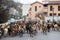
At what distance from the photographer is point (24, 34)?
2250 millimetres

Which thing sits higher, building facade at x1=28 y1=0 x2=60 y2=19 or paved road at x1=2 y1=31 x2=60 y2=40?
building facade at x1=28 y1=0 x2=60 y2=19

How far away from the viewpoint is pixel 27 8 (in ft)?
7.36

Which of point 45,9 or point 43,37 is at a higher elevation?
point 45,9

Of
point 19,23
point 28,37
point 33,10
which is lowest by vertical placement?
point 28,37

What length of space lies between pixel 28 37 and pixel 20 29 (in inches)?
6.3

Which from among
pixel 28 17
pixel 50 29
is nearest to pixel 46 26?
pixel 50 29

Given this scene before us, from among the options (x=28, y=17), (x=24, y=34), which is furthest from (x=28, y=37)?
(x=28, y=17)

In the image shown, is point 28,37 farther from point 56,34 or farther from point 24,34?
point 56,34

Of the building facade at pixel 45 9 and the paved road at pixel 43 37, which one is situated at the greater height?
the building facade at pixel 45 9

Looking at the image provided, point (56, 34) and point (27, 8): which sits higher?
point (27, 8)

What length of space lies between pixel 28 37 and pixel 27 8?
0.37 m

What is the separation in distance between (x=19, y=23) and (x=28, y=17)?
144mm

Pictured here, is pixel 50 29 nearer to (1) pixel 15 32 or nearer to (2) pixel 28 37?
(2) pixel 28 37

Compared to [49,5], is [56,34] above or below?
below
